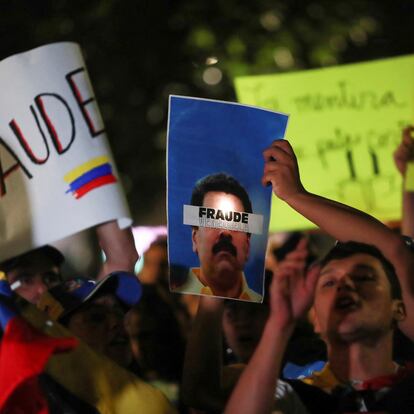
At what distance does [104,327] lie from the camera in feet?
9.02

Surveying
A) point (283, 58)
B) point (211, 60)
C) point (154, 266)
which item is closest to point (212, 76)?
point (211, 60)

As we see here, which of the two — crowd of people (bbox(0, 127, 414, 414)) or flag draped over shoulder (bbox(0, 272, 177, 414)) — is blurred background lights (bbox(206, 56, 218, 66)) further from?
flag draped over shoulder (bbox(0, 272, 177, 414))

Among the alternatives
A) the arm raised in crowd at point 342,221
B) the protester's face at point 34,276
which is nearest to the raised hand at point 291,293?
the arm raised in crowd at point 342,221

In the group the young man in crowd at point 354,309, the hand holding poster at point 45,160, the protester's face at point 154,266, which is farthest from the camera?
the protester's face at point 154,266

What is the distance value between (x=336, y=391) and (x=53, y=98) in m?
1.03

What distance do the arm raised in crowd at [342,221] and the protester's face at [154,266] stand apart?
2.37ft

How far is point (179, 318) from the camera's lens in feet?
11.2

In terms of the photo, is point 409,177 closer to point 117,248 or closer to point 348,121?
point 348,121

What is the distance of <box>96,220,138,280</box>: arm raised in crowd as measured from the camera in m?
2.87

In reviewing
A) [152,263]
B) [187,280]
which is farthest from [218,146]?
[152,263]

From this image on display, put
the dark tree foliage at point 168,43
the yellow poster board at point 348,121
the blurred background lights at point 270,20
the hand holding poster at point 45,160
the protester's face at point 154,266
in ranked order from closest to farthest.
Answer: the hand holding poster at point 45,160 → the dark tree foliage at point 168,43 → the yellow poster board at point 348,121 → the protester's face at point 154,266 → the blurred background lights at point 270,20

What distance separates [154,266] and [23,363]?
1.14 meters

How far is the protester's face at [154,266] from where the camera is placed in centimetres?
336

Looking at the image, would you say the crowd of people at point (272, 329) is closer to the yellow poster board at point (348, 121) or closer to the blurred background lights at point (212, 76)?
the yellow poster board at point (348, 121)
